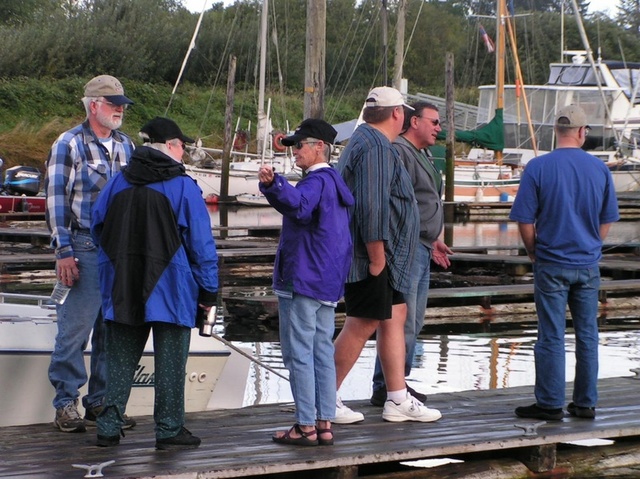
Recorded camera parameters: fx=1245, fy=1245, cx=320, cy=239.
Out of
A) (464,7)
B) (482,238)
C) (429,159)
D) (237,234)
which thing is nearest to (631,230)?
(482,238)

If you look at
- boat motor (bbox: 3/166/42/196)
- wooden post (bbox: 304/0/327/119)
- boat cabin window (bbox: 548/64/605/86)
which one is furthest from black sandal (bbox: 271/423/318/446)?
boat cabin window (bbox: 548/64/605/86)

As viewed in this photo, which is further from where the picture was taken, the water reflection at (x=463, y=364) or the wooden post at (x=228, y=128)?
the wooden post at (x=228, y=128)

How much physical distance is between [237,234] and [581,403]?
21.6 meters

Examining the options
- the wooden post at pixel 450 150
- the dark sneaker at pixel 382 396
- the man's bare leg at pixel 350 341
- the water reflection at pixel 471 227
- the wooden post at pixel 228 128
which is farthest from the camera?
the wooden post at pixel 228 128

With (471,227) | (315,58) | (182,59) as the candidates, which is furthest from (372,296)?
(182,59)

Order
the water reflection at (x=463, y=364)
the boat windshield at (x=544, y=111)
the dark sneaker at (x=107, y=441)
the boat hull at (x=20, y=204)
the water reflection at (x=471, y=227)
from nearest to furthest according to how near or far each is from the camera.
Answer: the dark sneaker at (x=107, y=441), the water reflection at (x=463, y=364), the water reflection at (x=471, y=227), the boat hull at (x=20, y=204), the boat windshield at (x=544, y=111)

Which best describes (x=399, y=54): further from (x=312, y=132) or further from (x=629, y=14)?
(x=629, y=14)

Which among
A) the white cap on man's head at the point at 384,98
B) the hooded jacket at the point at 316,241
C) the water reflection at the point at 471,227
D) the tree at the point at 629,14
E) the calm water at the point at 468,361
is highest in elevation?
the tree at the point at 629,14

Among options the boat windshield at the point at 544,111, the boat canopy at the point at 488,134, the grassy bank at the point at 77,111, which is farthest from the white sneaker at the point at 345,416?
the boat windshield at the point at 544,111

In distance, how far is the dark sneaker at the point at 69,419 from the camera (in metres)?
6.45

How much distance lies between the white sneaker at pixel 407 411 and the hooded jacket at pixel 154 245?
151 cm

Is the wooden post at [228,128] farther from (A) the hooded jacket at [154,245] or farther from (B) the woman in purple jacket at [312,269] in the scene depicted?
(A) the hooded jacket at [154,245]

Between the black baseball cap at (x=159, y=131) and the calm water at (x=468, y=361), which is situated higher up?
the black baseball cap at (x=159, y=131)

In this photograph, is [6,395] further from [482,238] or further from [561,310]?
[482,238]
